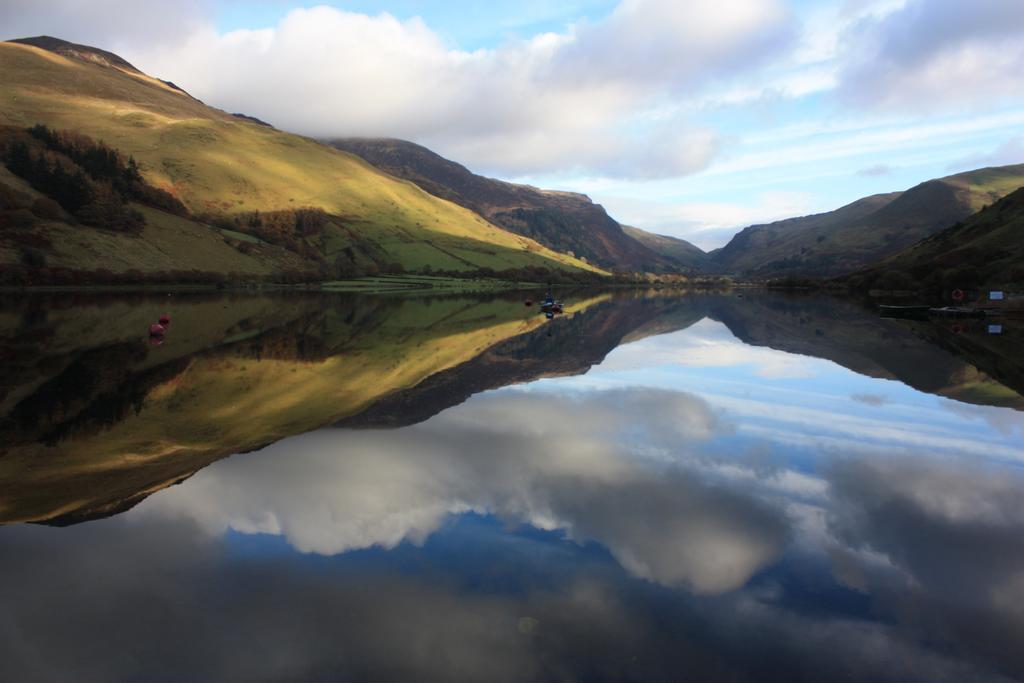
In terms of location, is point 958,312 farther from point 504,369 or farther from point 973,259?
point 504,369

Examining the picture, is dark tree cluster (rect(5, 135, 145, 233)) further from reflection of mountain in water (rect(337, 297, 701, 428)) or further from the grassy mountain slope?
reflection of mountain in water (rect(337, 297, 701, 428))

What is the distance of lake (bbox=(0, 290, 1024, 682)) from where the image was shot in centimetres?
830

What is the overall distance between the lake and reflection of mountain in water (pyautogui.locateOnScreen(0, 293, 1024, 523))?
22cm

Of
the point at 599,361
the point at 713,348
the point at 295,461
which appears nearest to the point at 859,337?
the point at 713,348

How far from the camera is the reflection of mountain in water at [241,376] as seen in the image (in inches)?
659

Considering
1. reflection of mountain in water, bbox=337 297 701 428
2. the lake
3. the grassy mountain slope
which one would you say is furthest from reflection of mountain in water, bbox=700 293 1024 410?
the grassy mountain slope

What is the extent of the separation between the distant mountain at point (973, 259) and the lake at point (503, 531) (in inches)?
4504

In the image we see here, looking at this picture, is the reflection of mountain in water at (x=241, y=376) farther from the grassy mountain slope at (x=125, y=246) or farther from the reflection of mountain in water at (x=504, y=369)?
the grassy mountain slope at (x=125, y=246)

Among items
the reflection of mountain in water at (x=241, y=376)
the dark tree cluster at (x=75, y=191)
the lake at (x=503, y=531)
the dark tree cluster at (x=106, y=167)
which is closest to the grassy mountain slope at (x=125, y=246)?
the dark tree cluster at (x=75, y=191)

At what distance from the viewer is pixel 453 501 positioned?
1405 cm

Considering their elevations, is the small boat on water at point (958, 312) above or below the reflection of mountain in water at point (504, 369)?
above

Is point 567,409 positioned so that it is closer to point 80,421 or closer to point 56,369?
point 80,421

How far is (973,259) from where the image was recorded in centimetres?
13325

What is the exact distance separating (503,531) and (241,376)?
23.6m
